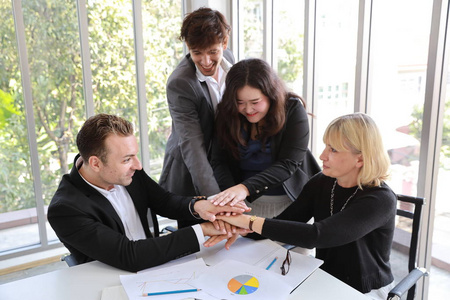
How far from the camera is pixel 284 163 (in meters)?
2.02

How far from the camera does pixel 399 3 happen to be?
2273mm

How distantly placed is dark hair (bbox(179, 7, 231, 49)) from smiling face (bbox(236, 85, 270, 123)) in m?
0.34

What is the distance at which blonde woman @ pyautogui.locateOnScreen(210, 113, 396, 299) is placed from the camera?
155 centimetres

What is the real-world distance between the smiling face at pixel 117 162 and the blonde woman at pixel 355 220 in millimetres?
515

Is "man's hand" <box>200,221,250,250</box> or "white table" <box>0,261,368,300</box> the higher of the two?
"man's hand" <box>200,221,250,250</box>

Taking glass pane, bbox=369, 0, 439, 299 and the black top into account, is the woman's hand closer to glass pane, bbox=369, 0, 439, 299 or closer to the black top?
the black top

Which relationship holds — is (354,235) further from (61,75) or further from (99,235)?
(61,75)

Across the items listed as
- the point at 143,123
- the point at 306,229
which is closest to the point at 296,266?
the point at 306,229

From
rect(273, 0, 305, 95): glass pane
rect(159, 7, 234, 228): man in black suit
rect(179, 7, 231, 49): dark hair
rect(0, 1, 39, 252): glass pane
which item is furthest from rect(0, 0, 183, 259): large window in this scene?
rect(179, 7, 231, 49): dark hair

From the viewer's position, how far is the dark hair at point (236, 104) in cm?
194

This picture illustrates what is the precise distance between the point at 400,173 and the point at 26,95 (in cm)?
290

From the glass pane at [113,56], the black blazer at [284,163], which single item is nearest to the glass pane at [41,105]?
the glass pane at [113,56]

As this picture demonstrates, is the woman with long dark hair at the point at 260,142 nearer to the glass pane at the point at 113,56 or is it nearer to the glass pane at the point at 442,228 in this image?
the glass pane at the point at 442,228

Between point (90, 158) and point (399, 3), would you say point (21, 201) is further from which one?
point (399, 3)
